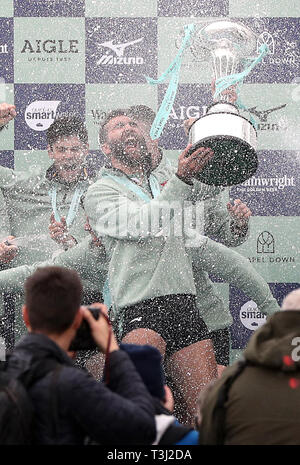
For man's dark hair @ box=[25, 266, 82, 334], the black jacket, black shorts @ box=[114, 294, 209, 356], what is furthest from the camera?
black shorts @ box=[114, 294, 209, 356]

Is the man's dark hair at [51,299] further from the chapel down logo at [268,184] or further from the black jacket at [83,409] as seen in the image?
the chapel down logo at [268,184]

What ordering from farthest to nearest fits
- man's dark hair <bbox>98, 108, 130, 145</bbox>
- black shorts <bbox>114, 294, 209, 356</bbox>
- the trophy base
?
man's dark hair <bbox>98, 108, 130, 145</bbox>
black shorts <bbox>114, 294, 209, 356</bbox>
the trophy base

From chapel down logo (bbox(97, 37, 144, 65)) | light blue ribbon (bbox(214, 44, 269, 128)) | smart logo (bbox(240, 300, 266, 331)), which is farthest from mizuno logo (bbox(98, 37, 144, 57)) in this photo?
smart logo (bbox(240, 300, 266, 331))

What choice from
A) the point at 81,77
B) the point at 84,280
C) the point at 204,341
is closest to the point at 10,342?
the point at 84,280

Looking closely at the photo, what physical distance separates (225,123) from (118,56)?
2.48 feet

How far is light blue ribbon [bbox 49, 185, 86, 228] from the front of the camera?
3.58 meters

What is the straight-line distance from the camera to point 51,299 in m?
1.51

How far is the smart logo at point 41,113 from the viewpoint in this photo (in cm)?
355

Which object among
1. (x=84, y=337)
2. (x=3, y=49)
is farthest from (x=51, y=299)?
(x=3, y=49)

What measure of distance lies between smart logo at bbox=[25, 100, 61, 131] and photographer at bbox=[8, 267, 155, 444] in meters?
2.11

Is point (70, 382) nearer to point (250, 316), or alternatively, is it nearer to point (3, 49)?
point (250, 316)

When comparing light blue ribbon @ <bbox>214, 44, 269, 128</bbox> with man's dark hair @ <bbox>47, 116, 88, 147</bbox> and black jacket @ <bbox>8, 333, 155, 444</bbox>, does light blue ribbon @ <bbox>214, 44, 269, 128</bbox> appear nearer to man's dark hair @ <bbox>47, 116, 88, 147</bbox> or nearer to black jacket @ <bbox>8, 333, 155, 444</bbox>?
man's dark hair @ <bbox>47, 116, 88, 147</bbox>

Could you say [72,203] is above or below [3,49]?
below

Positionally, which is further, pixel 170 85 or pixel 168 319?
pixel 170 85
